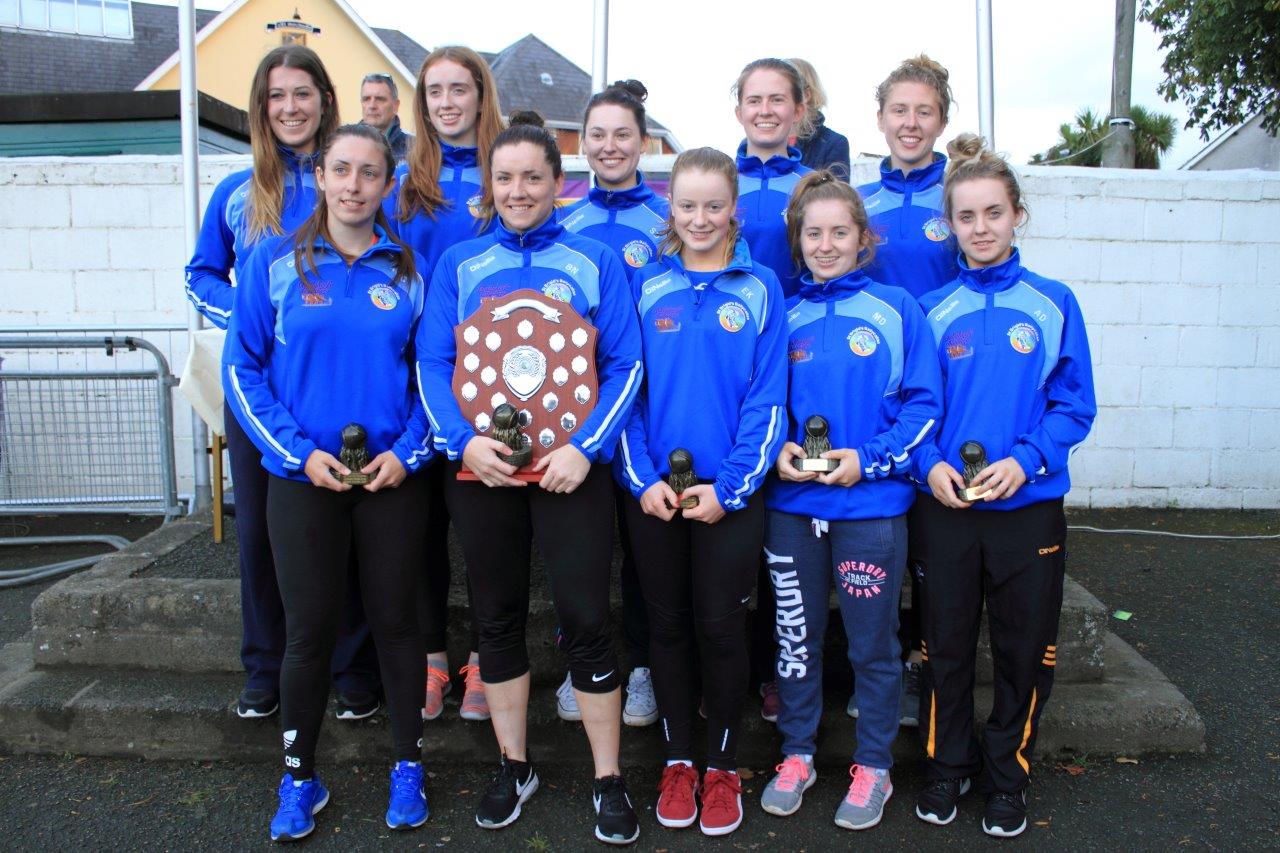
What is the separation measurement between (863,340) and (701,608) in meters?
0.94

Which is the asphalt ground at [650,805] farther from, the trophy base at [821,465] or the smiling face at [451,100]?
the smiling face at [451,100]

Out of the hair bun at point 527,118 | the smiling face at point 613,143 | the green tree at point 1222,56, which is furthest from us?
the green tree at point 1222,56

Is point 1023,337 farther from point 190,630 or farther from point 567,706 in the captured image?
point 190,630

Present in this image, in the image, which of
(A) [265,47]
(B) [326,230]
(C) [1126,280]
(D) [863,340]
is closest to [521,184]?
(B) [326,230]

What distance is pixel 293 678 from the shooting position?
282 cm

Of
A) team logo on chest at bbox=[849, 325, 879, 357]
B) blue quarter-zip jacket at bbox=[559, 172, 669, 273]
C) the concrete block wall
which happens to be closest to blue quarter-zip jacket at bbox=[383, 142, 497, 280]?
blue quarter-zip jacket at bbox=[559, 172, 669, 273]

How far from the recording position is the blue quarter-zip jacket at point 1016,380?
2.81m

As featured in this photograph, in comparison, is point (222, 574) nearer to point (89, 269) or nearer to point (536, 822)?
point (536, 822)

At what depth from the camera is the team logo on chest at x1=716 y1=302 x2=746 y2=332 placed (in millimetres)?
2803

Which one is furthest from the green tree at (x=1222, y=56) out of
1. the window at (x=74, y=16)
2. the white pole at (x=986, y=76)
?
the window at (x=74, y=16)

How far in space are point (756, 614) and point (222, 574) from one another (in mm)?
2211

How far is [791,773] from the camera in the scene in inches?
119

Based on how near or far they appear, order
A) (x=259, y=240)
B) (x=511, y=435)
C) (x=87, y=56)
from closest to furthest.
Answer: (x=511, y=435)
(x=259, y=240)
(x=87, y=56)

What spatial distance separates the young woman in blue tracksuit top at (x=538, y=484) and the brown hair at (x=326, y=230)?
0.35 feet
